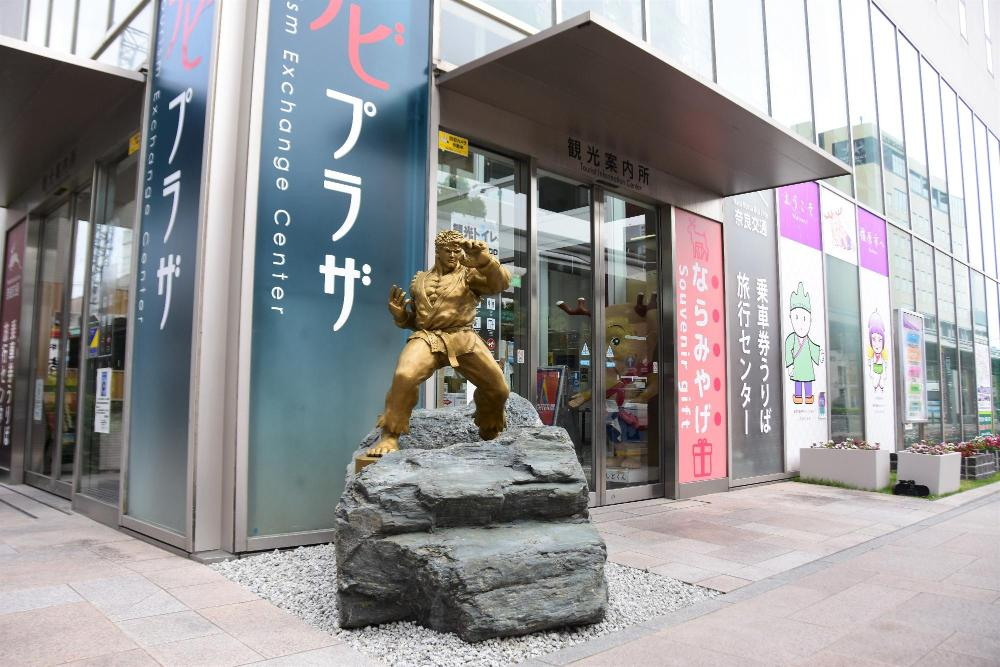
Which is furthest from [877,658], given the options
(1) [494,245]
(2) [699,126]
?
(2) [699,126]

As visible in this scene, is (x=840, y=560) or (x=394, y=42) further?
(x=394, y=42)

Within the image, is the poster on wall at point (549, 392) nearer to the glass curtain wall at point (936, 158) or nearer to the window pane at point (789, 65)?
the window pane at point (789, 65)

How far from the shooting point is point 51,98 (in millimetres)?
6277

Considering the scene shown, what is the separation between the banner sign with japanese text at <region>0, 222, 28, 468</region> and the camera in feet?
29.6

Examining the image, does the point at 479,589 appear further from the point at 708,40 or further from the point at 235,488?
the point at 708,40

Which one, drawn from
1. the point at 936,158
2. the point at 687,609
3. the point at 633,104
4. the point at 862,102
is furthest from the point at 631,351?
the point at 936,158

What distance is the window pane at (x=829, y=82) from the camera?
11.8 m

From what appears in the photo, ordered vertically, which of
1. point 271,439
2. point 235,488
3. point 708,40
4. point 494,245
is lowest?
point 235,488

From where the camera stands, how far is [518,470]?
3.87 m

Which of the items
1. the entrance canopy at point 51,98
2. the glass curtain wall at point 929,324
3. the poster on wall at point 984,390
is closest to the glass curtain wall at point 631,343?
the entrance canopy at point 51,98

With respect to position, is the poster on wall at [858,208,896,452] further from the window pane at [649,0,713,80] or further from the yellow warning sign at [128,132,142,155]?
the yellow warning sign at [128,132,142,155]

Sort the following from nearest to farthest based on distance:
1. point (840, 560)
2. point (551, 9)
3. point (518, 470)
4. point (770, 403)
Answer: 1. point (518, 470)
2. point (840, 560)
3. point (551, 9)
4. point (770, 403)

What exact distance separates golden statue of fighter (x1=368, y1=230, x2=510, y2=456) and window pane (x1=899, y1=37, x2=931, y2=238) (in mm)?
13250

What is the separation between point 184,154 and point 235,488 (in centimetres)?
248
